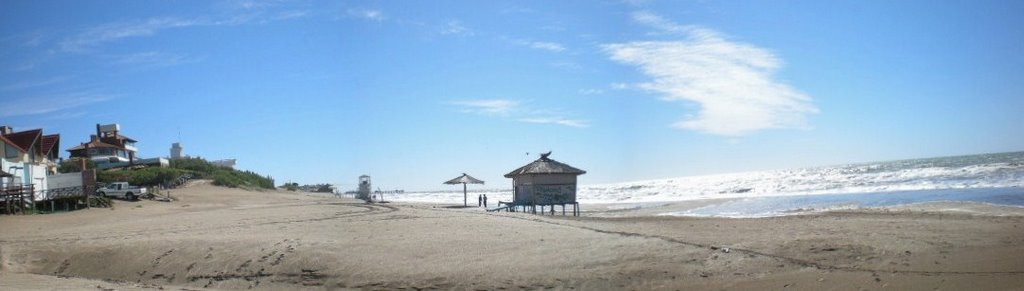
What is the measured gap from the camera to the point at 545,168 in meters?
30.7

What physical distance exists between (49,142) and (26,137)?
11.8ft

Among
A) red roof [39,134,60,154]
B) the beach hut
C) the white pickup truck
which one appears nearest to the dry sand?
the beach hut

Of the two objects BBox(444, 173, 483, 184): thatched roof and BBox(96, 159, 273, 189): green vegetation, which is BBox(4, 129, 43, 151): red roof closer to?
BBox(96, 159, 273, 189): green vegetation

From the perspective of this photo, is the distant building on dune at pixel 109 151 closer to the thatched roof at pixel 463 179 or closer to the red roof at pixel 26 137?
the red roof at pixel 26 137

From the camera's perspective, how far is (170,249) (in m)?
12.2

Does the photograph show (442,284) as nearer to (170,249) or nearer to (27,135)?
(170,249)

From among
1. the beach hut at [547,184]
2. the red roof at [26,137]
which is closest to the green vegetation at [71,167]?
the red roof at [26,137]

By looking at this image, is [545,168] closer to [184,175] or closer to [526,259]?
[526,259]

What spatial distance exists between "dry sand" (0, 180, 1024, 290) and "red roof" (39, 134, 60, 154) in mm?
26097

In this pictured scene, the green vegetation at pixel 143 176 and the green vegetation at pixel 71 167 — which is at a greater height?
the green vegetation at pixel 71 167

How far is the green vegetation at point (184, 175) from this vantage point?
143 feet

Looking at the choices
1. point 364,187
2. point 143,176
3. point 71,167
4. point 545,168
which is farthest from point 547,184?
point 71,167

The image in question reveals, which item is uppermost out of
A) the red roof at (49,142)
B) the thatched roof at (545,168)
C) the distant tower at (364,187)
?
the red roof at (49,142)

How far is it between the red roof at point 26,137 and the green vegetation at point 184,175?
8807 mm
